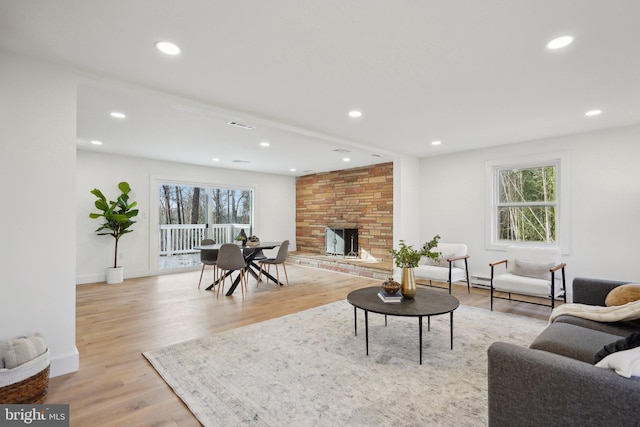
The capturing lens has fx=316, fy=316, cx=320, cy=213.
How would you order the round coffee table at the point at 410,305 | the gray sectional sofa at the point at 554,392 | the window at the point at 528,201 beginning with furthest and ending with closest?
1. the window at the point at 528,201
2. the round coffee table at the point at 410,305
3. the gray sectional sofa at the point at 554,392

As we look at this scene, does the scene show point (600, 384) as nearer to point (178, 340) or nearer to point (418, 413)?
point (418, 413)

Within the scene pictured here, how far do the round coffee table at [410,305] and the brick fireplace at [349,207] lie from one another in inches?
148

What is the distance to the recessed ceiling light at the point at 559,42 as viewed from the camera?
2094 millimetres

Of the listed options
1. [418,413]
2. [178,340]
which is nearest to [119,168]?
[178,340]

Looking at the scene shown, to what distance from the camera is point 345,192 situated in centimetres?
779

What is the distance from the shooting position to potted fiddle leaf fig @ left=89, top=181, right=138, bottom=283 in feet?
17.9

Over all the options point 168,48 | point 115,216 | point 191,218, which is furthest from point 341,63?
point 191,218

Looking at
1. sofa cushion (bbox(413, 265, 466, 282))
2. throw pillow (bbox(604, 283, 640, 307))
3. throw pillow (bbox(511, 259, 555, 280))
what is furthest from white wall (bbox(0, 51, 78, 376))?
throw pillow (bbox(511, 259, 555, 280))

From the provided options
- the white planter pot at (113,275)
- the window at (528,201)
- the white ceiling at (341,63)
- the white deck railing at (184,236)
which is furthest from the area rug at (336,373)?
the white deck railing at (184,236)

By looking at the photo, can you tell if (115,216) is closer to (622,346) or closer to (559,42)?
(559,42)

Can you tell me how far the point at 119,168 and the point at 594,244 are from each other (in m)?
7.87

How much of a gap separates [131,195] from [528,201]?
23.3 feet

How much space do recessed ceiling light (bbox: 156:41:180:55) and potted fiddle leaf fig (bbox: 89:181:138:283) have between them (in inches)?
163

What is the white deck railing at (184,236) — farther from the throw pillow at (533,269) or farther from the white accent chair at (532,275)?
the throw pillow at (533,269)
